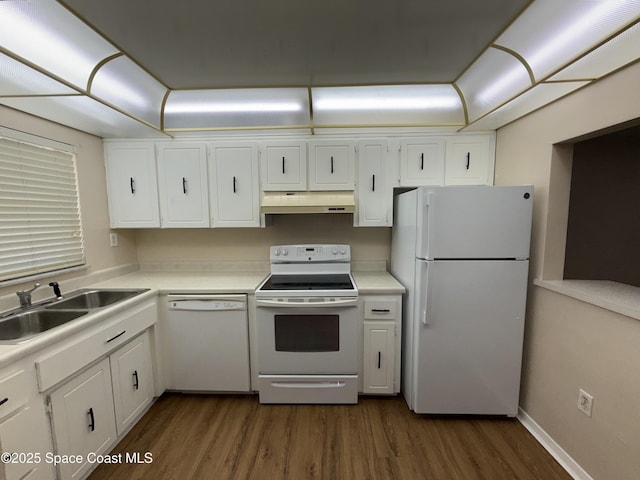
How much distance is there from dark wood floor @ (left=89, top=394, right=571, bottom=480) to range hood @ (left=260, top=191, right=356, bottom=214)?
5.27 ft

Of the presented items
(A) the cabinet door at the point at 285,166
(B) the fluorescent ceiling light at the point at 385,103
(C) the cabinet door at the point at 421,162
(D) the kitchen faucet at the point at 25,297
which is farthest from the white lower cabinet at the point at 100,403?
(C) the cabinet door at the point at 421,162

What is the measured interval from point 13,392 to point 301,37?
7.26 feet

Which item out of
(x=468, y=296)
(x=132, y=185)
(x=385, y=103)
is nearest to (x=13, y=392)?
(x=132, y=185)

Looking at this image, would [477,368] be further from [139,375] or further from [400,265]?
[139,375]

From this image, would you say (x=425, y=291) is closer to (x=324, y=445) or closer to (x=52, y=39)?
(x=324, y=445)

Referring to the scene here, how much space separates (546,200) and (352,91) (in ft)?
5.24

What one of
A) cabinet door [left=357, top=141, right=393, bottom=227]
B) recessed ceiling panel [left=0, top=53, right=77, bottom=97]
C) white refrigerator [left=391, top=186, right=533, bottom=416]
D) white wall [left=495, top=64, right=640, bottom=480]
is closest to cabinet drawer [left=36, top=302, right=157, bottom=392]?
recessed ceiling panel [left=0, top=53, right=77, bottom=97]

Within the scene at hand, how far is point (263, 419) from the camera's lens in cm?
197

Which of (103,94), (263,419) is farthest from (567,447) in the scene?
(103,94)

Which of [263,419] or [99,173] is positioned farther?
[99,173]

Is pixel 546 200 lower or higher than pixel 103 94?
lower

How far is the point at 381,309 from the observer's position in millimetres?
2111

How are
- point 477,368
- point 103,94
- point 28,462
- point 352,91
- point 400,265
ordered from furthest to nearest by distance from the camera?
point 400,265, point 352,91, point 477,368, point 103,94, point 28,462

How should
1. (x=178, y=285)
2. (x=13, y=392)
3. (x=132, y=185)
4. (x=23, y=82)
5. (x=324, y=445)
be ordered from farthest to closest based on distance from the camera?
(x=132, y=185) < (x=178, y=285) < (x=324, y=445) < (x=23, y=82) < (x=13, y=392)
